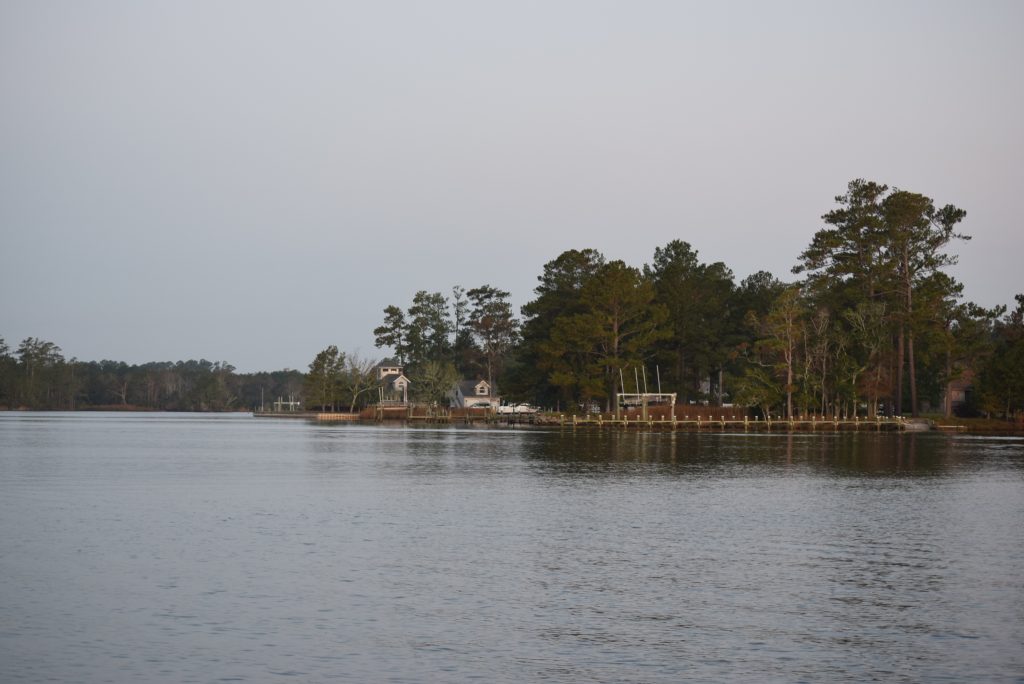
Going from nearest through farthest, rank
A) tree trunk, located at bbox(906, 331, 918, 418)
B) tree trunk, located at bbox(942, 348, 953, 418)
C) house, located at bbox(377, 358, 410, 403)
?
tree trunk, located at bbox(906, 331, 918, 418) < tree trunk, located at bbox(942, 348, 953, 418) < house, located at bbox(377, 358, 410, 403)

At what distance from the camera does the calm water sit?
14.5 meters

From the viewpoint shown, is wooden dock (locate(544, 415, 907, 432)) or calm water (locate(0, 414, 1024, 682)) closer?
calm water (locate(0, 414, 1024, 682))

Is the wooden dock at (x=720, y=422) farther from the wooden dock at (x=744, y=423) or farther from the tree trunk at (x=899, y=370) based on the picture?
the tree trunk at (x=899, y=370)

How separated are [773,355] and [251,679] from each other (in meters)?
89.0

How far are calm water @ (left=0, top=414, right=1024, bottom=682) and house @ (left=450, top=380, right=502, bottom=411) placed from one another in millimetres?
106354

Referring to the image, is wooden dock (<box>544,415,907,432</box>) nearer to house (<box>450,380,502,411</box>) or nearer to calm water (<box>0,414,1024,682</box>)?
house (<box>450,380,502,411</box>)

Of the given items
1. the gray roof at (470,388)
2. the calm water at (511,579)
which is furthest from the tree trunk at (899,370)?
the gray roof at (470,388)

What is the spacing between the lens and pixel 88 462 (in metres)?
55.4

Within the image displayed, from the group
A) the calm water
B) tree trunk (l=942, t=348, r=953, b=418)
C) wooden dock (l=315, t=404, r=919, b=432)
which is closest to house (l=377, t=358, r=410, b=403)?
wooden dock (l=315, t=404, r=919, b=432)

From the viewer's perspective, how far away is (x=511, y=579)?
20.8 meters

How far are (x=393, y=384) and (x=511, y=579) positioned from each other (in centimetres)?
14917

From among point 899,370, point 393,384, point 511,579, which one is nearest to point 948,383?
point 899,370

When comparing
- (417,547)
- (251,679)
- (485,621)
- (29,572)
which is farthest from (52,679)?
(417,547)

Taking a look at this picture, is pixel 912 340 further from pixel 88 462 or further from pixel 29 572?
pixel 29 572
